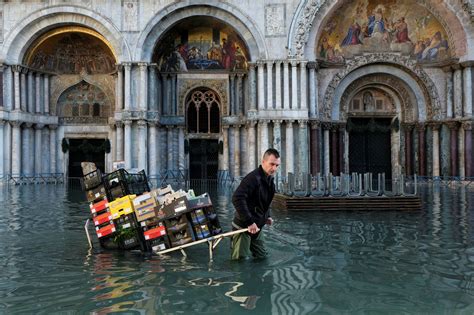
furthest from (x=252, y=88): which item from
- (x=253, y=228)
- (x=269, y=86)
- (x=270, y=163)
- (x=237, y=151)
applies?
(x=253, y=228)

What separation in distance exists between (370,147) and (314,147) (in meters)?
5.04

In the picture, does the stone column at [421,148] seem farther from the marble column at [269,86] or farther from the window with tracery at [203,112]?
the window with tracery at [203,112]

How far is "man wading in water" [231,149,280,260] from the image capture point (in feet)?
21.7

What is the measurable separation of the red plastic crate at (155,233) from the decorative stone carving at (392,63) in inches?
826

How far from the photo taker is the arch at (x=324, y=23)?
2475 cm

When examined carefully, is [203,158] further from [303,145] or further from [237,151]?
[303,145]

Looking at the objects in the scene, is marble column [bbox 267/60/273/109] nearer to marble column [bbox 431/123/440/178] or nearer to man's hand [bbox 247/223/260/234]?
marble column [bbox 431/123/440/178]

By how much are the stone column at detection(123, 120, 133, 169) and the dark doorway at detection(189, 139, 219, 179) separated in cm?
472

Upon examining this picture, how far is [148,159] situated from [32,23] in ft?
31.6

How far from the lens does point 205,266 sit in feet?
21.9

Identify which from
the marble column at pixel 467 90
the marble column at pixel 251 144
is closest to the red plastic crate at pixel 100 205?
the marble column at pixel 251 144

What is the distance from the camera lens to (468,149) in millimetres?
25859

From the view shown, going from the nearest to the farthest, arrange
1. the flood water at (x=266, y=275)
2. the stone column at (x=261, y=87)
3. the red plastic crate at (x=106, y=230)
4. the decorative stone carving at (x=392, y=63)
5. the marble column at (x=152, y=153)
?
the flood water at (x=266, y=275) → the red plastic crate at (x=106, y=230) → the stone column at (x=261, y=87) → the marble column at (x=152, y=153) → the decorative stone carving at (x=392, y=63)

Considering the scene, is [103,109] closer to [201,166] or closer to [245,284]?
[201,166]
